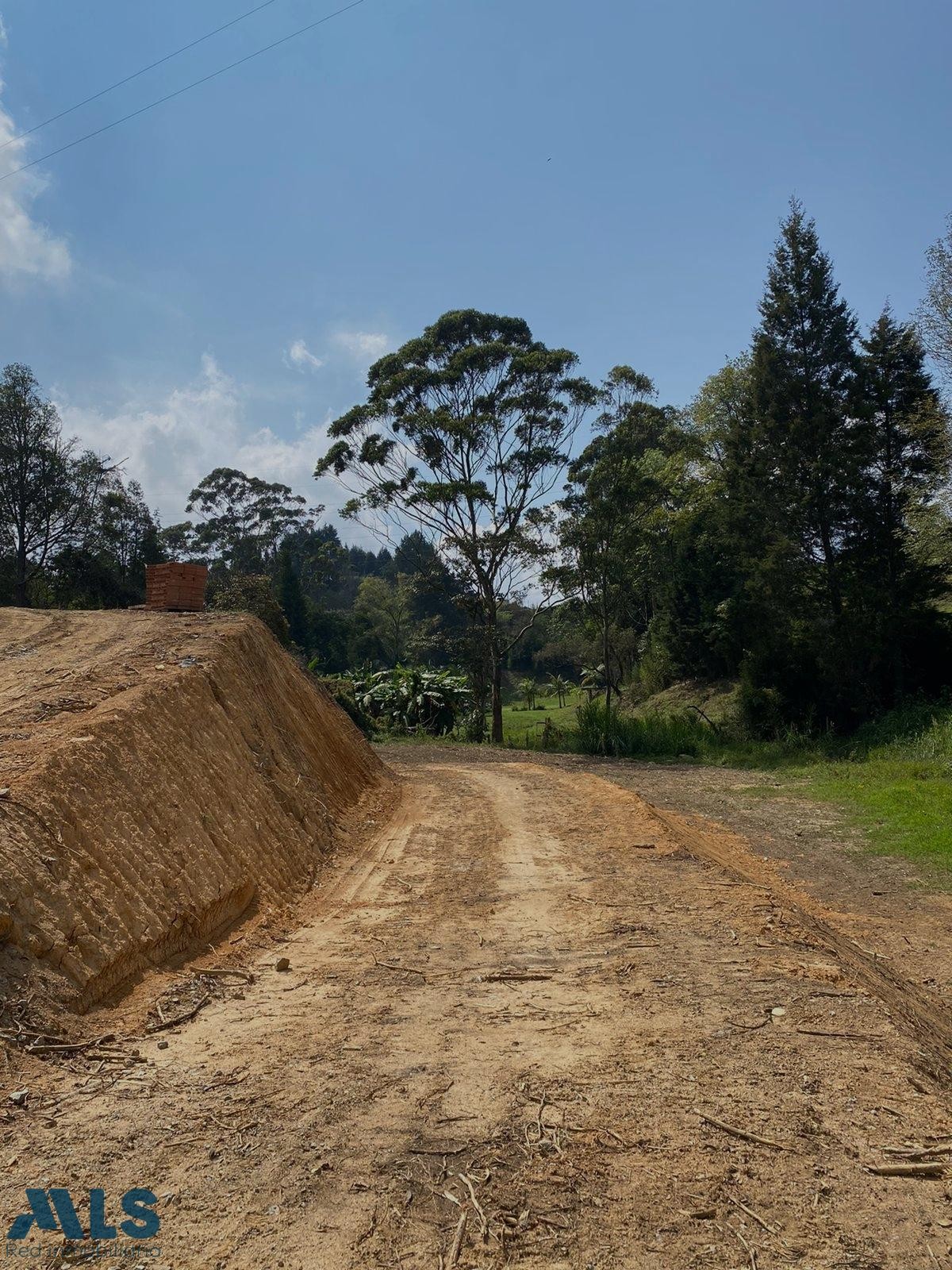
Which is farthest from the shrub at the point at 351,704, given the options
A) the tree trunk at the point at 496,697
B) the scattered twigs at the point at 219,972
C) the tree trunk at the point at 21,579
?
the scattered twigs at the point at 219,972

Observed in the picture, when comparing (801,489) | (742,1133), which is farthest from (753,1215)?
(801,489)

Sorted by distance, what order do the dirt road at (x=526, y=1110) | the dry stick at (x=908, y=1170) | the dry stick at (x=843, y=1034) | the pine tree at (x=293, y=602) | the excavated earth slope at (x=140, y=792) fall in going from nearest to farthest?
the dirt road at (x=526, y=1110)
the dry stick at (x=908, y=1170)
the dry stick at (x=843, y=1034)
the excavated earth slope at (x=140, y=792)
the pine tree at (x=293, y=602)

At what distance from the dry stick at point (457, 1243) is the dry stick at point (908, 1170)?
1635 millimetres

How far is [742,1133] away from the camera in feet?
11.8

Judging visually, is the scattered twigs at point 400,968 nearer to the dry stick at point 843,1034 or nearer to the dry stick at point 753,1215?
the dry stick at point 843,1034

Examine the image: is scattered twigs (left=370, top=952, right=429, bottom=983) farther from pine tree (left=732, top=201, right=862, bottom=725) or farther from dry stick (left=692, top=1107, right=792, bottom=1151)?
pine tree (left=732, top=201, right=862, bottom=725)

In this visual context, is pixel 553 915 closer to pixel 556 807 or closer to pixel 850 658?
pixel 556 807

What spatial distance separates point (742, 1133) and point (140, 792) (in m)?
5.18

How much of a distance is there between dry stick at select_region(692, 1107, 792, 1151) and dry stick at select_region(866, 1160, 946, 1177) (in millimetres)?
327

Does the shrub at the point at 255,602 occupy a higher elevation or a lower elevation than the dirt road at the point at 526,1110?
higher

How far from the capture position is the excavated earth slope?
5.14 metres

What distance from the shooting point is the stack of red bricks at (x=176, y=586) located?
50.4 ft

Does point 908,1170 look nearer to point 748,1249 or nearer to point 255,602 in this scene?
point 748,1249

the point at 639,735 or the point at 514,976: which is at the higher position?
the point at 514,976
